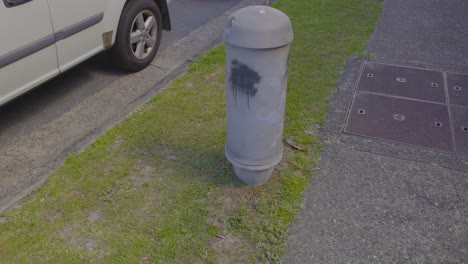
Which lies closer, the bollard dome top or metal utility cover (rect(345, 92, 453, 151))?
the bollard dome top

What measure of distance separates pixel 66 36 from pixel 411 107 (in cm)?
313

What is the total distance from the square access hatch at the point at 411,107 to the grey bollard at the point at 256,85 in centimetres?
116

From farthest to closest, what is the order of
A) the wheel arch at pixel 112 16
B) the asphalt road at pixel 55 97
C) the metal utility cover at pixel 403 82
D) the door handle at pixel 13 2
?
the metal utility cover at pixel 403 82 < the wheel arch at pixel 112 16 < the asphalt road at pixel 55 97 < the door handle at pixel 13 2

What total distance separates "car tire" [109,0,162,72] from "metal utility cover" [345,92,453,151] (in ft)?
7.40

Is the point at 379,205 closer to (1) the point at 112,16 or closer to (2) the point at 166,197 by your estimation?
(2) the point at 166,197

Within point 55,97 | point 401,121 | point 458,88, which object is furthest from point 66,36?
point 458,88

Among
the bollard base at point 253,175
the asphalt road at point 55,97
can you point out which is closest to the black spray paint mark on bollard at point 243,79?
the bollard base at point 253,175

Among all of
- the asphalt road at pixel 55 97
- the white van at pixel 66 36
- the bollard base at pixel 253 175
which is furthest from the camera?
the asphalt road at pixel 55 97

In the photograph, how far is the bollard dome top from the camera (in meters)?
2.38

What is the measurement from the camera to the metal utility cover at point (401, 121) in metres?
3.56

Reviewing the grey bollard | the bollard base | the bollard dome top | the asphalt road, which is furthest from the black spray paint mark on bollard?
the asphalt road

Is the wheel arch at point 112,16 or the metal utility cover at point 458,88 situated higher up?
the wheel arch at point 112,16

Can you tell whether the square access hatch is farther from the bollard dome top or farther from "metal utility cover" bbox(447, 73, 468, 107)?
the bollard dome top

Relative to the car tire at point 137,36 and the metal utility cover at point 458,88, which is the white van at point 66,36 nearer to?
the car tire at point 137,36
